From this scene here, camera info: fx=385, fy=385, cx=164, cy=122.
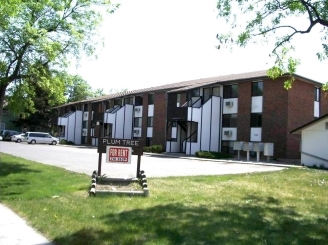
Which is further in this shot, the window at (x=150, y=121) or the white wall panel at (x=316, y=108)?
the window at (x=150, y=121)

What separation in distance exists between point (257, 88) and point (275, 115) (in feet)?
9.82

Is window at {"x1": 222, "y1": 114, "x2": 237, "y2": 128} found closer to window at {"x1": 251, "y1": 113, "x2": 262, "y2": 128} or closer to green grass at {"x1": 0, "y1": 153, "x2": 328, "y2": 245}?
window at {"x1": 251, "y1": 113, "x2": 262, "y2": 128}

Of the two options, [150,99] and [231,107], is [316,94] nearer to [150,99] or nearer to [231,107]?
[231,107]

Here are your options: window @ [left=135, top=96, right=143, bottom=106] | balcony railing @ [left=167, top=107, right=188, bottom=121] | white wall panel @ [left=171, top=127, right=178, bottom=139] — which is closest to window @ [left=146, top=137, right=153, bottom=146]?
white wall panel @ [left=171, top=127, right=178, bottom=139]

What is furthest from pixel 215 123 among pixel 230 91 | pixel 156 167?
pixel 156 167

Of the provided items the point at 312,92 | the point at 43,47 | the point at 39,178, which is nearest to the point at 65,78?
the point at 43,47

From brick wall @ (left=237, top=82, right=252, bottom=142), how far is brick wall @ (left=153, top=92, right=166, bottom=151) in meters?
10.3

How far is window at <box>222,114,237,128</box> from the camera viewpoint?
3388 cm

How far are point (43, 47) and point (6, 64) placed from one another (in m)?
2.36

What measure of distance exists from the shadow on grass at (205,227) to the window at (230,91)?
86.2 ft

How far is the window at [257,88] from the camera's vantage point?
103 ft

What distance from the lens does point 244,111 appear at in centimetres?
3253

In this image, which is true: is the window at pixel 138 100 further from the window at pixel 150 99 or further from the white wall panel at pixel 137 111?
the window at pixel 150 99

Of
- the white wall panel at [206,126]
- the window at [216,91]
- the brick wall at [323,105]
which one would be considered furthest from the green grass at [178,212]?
the window at [216,91]
